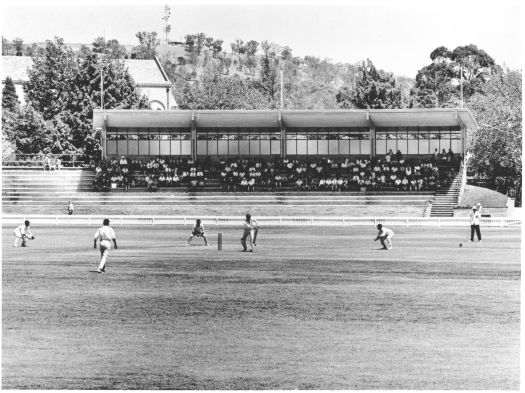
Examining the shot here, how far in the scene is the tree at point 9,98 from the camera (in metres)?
126

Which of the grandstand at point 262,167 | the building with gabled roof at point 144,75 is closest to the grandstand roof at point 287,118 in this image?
the grandstand at point 262,167

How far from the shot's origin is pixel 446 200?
238 feet

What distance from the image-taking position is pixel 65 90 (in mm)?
107625

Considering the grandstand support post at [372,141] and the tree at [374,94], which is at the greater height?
the tree at [374,94]

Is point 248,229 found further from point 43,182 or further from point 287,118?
point 287,118

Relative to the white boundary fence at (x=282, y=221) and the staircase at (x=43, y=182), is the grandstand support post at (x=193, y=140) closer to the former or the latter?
the staircase at (x=43, y=182)

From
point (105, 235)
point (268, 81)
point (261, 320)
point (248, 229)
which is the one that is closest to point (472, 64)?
point (268, 81)

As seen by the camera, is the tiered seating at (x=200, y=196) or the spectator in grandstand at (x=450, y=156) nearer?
the tiered seating at (x=200, y=196)

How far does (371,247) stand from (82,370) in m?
28.0

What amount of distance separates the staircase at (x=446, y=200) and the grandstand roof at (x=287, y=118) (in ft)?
21.3

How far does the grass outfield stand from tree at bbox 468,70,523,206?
153 ft

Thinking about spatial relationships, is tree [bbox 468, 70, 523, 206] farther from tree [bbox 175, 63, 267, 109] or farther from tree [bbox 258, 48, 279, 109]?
tree [bbox 258, 48, 279, 109]

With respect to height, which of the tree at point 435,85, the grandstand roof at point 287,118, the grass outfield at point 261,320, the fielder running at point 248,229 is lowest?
the grass outfield at point 261,320

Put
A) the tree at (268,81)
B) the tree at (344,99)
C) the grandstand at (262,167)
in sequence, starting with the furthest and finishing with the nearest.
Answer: the tree at (268,81) → the tree at (344,99) → the grandstand at (262,167)
